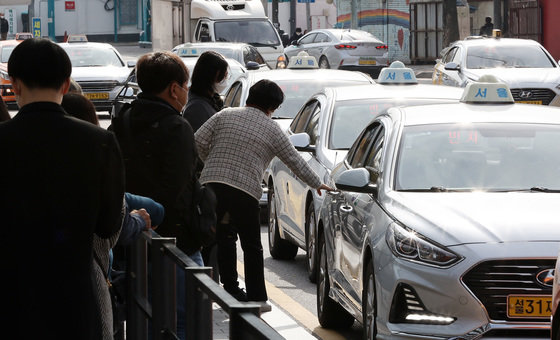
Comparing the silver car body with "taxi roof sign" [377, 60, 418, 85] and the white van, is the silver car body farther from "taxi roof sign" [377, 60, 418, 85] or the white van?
the white van

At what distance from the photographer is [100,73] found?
29.6 meters

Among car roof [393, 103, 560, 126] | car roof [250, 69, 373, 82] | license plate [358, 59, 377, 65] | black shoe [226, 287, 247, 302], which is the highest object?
car roof [250, 69, 373, 82]

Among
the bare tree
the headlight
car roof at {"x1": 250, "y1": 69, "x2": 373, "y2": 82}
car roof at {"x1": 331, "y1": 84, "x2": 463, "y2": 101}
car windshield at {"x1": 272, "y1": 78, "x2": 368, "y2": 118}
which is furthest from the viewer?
the bare tree

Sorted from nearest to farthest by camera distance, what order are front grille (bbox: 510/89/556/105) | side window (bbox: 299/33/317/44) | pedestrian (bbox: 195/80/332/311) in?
pedestrian (bbox: 195/80/332/311), front grille (bbox: 510/89/556/105), side window (bbox: 299/33/317/44)

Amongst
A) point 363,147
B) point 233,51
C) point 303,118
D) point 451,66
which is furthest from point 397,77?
point 233,51

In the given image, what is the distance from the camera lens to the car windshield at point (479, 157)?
7.84 meters

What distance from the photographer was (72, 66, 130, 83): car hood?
1155 inches

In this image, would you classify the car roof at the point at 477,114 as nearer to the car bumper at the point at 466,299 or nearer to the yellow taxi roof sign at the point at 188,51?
the car bumper at the point at 466,299

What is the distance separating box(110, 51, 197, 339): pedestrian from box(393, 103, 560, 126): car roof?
236cm

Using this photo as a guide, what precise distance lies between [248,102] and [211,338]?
431cm

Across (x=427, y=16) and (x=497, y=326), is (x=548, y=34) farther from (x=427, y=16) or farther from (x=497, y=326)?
(x=497, y=326)

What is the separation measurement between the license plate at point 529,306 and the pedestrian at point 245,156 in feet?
7.33

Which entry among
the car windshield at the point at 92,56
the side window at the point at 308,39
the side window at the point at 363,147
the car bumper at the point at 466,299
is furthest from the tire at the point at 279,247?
the side window at the point at 308,39

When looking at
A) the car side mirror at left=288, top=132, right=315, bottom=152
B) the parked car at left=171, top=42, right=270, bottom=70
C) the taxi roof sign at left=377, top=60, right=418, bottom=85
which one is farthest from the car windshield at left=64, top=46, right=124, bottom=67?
the car side mirror at left=288, top=132, right=315, bottom=152
